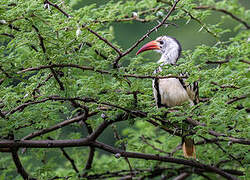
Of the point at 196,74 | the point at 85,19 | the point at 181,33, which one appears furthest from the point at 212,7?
the point at 181,33

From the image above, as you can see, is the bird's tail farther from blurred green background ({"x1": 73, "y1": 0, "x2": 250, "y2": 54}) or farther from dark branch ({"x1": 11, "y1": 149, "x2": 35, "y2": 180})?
blurred green background ({"x1": 73, "y1": 0, "x2": 250, "y2": 54})

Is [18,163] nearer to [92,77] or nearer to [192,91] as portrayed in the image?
[92,77]

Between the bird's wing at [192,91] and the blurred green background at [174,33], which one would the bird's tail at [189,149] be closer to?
the bird's wing at [192,91]

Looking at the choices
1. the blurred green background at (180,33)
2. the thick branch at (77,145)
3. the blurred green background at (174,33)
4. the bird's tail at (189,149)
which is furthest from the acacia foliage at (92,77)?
the blurred green background at (180,33)

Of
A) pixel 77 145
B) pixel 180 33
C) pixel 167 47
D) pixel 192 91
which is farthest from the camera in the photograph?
pixel 180 33

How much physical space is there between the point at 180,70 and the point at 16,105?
990 millimetres

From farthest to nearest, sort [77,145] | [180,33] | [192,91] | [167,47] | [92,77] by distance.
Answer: [180,33]
[167,47]
[192,91]
[77,145]
[92,77]

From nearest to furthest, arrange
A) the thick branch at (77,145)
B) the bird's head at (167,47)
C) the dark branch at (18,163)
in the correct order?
the thick branch at (77,145)
the dark branch at (18,163)
the bird's head at (167,47)

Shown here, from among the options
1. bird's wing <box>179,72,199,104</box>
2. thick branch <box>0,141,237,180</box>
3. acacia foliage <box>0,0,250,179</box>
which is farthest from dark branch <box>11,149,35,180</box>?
bird's wing <box>179,72,199,104</box>

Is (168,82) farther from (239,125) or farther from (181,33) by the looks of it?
(181,33)

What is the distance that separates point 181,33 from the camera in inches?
445

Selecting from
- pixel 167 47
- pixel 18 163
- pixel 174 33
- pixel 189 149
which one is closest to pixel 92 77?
pixel 18 163

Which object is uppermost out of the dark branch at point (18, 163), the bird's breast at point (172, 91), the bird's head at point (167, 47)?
the bird's head at point (167, 47)

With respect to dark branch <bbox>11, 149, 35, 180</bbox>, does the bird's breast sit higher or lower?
higher
